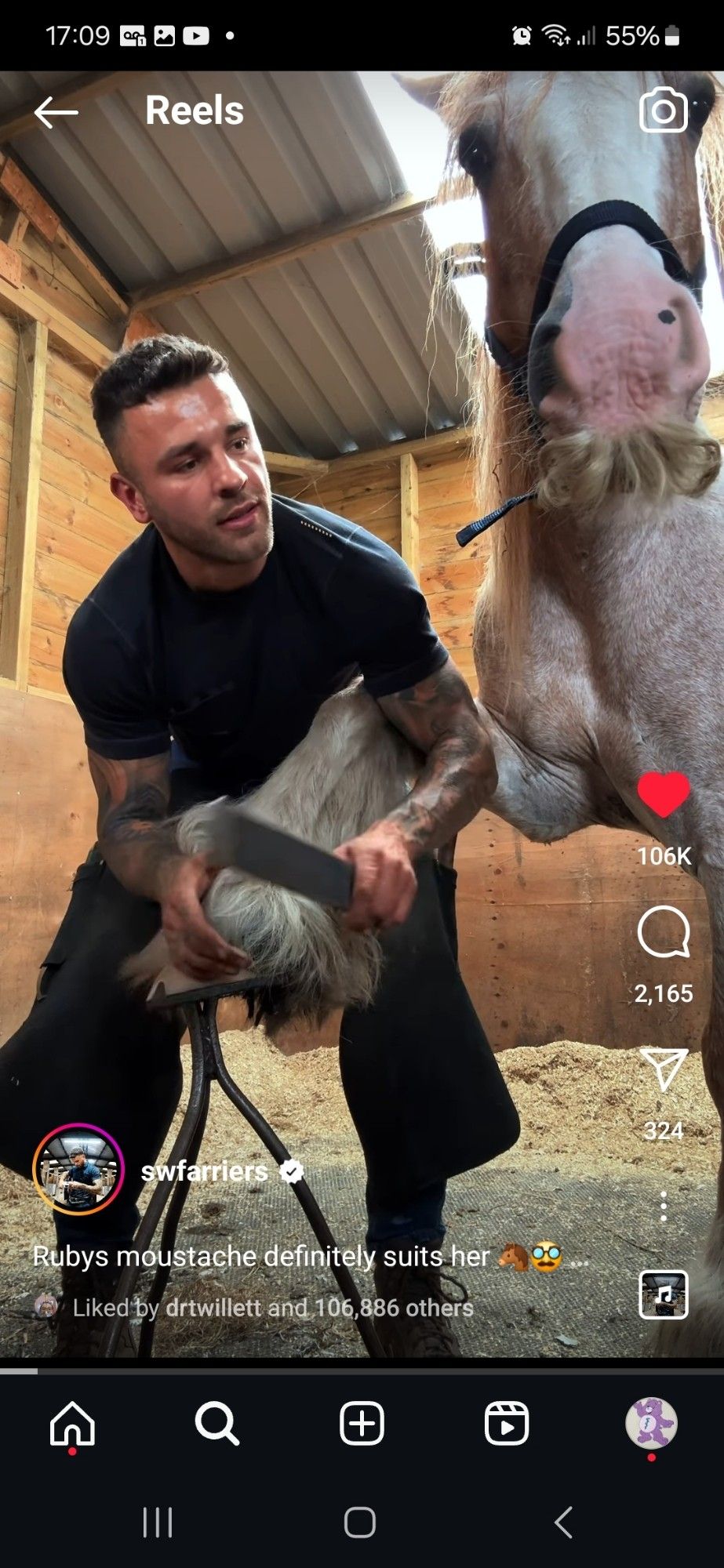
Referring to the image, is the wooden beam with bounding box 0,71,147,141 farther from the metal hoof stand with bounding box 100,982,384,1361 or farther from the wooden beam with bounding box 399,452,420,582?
the metal hoof stand with bounding box 100,982,384,1361

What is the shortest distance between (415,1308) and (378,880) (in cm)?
21

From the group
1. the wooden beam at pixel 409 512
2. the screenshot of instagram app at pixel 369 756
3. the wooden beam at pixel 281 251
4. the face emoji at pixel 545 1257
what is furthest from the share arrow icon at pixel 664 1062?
the wooden beam at pixel 281 251

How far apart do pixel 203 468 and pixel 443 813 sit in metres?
0.26

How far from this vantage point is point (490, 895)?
768 millimetres

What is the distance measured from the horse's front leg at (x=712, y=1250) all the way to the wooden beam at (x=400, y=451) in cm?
46

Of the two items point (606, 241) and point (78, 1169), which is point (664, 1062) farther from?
point (606, 241)

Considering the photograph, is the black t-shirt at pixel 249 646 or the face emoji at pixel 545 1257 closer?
the face emoji at pixel 545 1257

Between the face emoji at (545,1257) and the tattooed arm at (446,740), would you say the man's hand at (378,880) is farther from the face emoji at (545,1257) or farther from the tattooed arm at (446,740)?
the face emoji at (545,1257)

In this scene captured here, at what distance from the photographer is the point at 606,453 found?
0.51 meters
